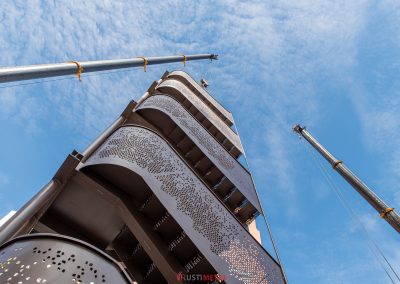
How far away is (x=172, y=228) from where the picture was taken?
8109 millimetres

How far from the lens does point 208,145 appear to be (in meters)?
14.3

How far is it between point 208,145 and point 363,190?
27.0 ft

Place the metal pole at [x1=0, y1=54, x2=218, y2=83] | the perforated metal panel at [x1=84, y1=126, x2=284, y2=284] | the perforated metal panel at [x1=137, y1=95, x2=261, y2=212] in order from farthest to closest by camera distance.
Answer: the perforated metal panel at [x1=137, y1=95, x2=261, y2=212] < the perforated metal panel at [x1=84, y1=126, x2=284, y2=284] < the metal pole at [x1=0, y1=54, x2=218, y2=83]

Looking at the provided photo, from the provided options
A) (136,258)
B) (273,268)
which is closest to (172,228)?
(136,258)

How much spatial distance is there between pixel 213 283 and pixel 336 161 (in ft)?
45.5

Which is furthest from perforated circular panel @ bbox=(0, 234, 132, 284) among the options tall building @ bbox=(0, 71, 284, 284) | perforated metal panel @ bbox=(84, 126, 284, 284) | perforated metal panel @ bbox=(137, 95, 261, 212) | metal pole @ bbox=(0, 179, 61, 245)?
perforated metal panel @ bbox=(137, 95, 261, 212)

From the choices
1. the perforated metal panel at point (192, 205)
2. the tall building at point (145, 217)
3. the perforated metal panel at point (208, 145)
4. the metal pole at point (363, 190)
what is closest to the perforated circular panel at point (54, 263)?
the tall building at point (145, 217)

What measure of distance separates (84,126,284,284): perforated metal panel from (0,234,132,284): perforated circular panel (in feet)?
11.0

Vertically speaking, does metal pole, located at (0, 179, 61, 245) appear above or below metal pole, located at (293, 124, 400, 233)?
above

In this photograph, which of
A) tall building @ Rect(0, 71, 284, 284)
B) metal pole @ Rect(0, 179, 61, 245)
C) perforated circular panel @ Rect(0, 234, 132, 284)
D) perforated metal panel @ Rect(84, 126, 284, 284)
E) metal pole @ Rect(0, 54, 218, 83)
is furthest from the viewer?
perforated metal panel @ Rect(84, 126, 284, 284)

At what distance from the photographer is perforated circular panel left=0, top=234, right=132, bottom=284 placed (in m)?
4.01

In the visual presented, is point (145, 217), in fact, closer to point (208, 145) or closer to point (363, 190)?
point (208, 145)

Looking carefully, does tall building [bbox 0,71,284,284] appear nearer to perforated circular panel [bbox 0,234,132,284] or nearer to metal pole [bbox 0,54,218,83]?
perforated circular panel [bbox 0,234,132,284]

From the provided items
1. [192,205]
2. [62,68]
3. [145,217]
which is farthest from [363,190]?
[62,68]
